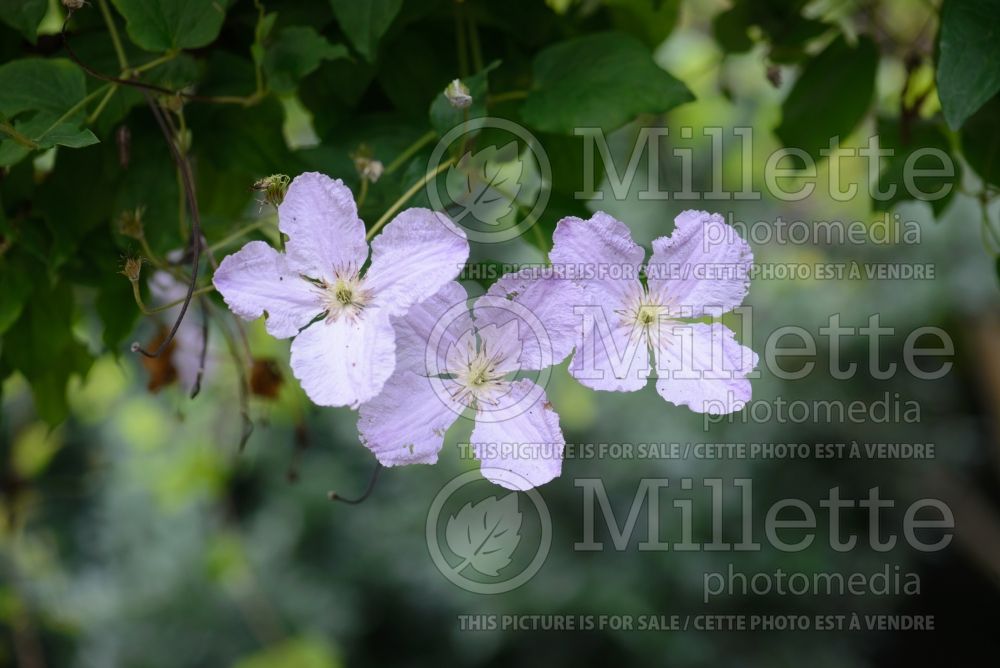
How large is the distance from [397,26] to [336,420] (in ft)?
4.77

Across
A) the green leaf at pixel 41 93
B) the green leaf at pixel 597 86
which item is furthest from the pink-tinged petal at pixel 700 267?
the green leaf at pixel 41 93

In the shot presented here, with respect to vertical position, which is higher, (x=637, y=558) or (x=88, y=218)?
(x=88, y=218)

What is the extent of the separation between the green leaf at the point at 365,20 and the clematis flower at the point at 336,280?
109 mm

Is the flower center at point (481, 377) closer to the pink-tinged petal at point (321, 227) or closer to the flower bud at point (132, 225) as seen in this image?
the pink-tinged petal at point (321, 227)

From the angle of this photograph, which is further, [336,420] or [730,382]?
[336,420]

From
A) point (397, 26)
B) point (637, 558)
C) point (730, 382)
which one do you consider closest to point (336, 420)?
point (637, 558)

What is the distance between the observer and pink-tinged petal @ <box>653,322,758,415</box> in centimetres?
45

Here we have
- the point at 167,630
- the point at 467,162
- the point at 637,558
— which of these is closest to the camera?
the point at 467,162

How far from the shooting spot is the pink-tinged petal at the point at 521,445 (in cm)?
43

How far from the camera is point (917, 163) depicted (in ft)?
2.23

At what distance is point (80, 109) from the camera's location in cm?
52

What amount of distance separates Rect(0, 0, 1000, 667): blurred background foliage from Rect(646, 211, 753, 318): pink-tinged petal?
0.09m

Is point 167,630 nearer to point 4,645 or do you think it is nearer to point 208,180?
point 4,645

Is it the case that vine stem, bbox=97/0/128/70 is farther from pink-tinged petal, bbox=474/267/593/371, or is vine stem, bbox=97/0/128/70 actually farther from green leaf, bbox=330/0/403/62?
pink-tinged petal, bbox=474/267/593/371
